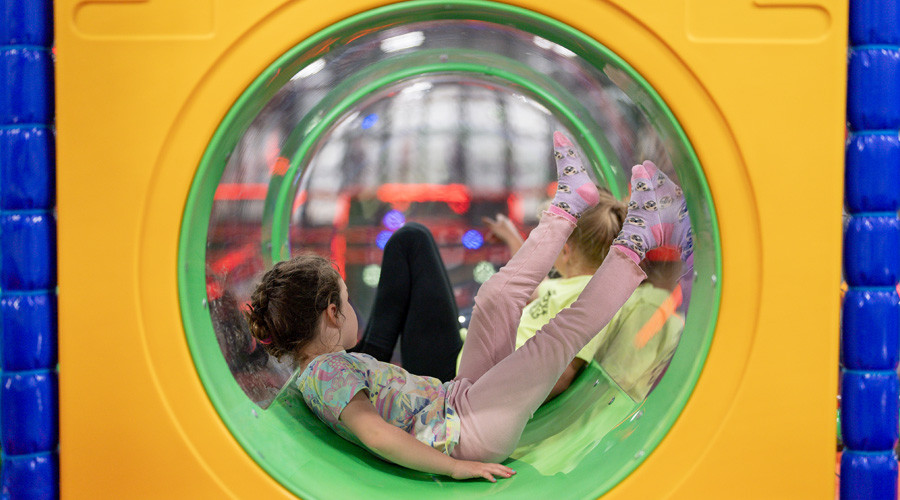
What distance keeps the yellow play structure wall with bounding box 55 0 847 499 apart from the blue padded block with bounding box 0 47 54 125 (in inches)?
1.5

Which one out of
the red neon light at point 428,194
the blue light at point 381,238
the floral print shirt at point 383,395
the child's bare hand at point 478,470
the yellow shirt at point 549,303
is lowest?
the child's bare hand at point 478,470

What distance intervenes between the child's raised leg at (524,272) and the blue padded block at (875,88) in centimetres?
46

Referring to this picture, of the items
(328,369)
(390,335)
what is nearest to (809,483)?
(328,369)

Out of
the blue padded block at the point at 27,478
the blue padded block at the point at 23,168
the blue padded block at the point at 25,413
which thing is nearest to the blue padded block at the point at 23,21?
the blue padded block at the point at 23,168

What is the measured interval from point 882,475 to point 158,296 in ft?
3.15

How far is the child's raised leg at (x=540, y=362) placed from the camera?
3.78 feet

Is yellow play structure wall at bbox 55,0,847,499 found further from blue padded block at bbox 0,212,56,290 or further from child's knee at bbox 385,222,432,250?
child's knee at bbox 385,222,432,250

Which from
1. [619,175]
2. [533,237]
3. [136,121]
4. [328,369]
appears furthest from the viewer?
[619,175]

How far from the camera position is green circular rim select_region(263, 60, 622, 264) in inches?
62.0

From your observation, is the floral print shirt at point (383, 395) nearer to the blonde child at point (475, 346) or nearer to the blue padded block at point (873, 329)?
the blonde child at point (475, 346)

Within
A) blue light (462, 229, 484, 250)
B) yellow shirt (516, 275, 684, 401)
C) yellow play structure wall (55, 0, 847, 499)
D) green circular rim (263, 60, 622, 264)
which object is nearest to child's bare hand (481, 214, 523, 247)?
blue light (462, 229, 484, 250)

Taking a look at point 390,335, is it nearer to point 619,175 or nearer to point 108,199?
point 619,175

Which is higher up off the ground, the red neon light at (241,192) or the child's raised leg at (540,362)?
the red neon light at (241,192)

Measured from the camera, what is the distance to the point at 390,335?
5.46ft
